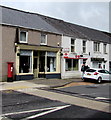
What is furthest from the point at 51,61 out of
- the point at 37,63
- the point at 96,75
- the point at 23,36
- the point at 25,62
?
the point at 96,75

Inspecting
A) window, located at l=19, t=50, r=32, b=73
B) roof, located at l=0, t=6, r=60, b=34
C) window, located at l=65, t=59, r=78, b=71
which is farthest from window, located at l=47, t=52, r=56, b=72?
roof, located at l=0, t=6, r=60, b=34

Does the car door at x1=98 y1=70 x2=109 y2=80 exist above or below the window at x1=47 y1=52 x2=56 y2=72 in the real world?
below

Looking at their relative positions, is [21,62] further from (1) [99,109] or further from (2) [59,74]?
(1) [99,109]

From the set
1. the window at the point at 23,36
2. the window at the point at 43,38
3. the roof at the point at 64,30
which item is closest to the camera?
the window at the point at 23,36

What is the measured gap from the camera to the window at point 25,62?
17.2 metres

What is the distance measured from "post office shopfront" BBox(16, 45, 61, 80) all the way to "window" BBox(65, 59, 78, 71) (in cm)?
173

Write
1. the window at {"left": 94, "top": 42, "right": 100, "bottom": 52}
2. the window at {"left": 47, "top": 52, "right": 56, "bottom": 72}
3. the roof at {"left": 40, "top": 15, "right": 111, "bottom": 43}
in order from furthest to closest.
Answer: the window at {"left": 94, "top": 42, "right": 100, "bottom": 52} → the roof at {"left": 40, "top": 15, "right": 111, "bottom": 43} → the window at {"left": 47, "top": 52, "right": 56, "bottom": 72}

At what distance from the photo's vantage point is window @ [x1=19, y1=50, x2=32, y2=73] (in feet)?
56.3

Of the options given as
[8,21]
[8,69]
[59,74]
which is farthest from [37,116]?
[59,74]

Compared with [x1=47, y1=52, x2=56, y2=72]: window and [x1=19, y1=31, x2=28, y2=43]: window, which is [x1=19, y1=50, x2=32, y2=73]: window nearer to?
[x1=19, y1=31, x2=28, y2=43]: window

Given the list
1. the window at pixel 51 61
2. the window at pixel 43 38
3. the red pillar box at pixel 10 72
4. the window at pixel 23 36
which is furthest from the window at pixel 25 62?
the window at pixel 51 61

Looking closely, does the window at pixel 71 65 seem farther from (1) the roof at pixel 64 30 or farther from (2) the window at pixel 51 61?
(1) the roof at pixel 64 30

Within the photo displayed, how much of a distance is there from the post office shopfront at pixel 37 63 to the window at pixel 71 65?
1.73m

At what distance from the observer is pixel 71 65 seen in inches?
864
